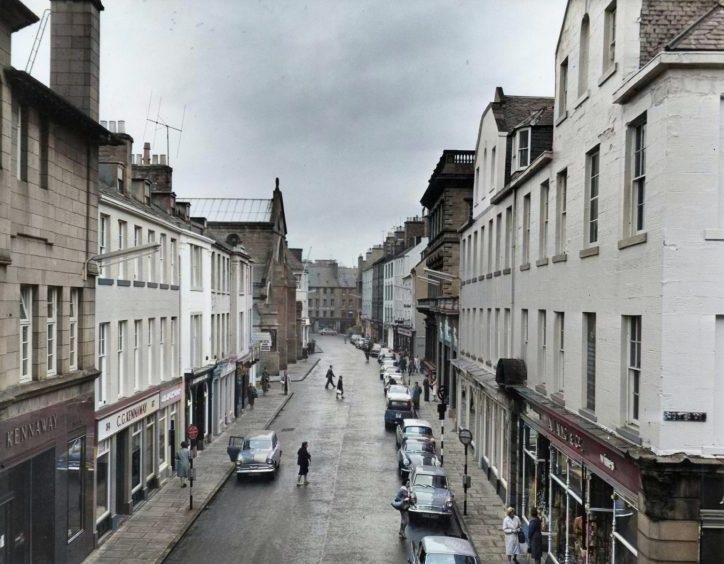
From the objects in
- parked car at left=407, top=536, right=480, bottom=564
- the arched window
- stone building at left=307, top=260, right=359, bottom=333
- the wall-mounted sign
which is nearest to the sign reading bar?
parked car at left=407, top=536, right=480, bottom=564

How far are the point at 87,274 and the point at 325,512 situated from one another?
10473 mm

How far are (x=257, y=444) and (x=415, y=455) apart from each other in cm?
631

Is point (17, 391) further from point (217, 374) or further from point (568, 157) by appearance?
point (217, 374)

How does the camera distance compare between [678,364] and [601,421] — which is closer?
[678,364]

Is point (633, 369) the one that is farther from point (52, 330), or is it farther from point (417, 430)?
point (417, 430)

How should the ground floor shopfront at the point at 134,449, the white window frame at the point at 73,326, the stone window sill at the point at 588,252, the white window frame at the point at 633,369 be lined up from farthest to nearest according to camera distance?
1. the ground floor shopfront at the point at 134,449
2. the white window frame at the point at 73,326
3. the stone window sill at the point at 588,252
4. the white window frame at the point at 633,369

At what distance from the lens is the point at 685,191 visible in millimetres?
10680

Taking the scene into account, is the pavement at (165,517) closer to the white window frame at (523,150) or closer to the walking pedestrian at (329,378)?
the white window frame at (523,150)

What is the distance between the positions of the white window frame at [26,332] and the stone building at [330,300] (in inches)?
6229

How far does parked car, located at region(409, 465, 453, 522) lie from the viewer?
2067cm

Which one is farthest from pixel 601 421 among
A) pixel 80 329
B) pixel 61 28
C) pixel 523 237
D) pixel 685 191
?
pixel 61 28

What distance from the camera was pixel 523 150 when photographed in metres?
23.0

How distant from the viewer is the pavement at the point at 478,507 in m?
19.1

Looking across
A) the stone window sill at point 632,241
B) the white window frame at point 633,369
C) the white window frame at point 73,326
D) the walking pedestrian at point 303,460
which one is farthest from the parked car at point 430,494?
the stone window sill at point 632,241
